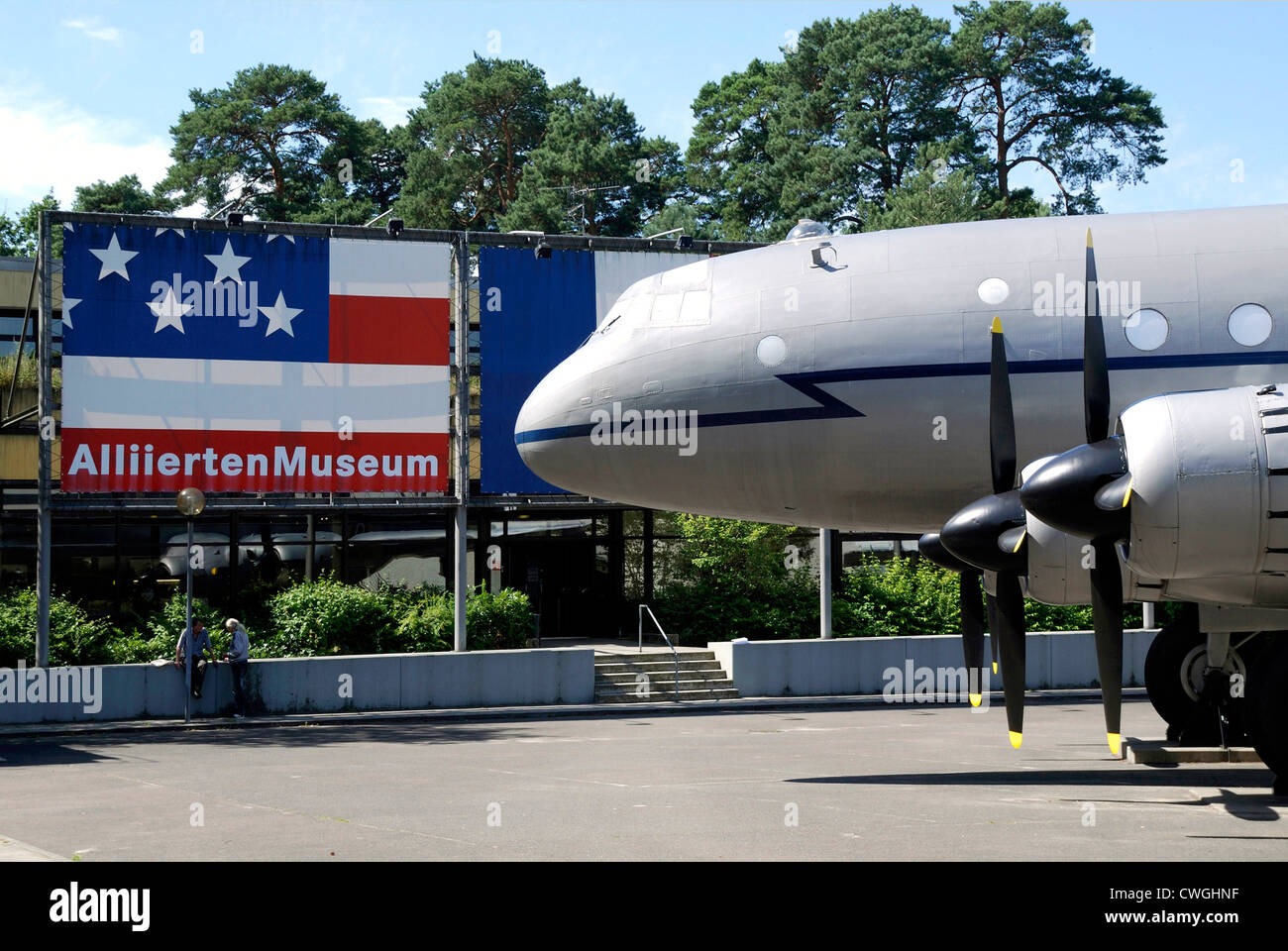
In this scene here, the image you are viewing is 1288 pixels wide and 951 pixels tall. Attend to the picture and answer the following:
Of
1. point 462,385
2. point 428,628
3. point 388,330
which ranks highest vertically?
point 388,330

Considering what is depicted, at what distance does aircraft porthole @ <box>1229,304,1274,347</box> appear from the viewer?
13773 millimetres

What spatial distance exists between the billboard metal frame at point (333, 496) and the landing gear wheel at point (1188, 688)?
1338 centimetres

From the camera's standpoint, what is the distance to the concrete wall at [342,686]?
23812 mm

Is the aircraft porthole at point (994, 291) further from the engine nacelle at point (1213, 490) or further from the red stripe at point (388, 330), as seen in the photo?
the red stripe at point (388, 330)

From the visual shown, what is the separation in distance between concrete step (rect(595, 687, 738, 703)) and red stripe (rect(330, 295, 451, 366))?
771 cm

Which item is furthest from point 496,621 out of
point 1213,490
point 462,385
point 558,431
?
point 1213,490

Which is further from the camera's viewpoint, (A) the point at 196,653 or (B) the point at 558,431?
(A) the point at 196,653

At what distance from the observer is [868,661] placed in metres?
28.2

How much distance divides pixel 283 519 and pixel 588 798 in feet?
65.9

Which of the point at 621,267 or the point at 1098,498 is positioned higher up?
the point at 621,267

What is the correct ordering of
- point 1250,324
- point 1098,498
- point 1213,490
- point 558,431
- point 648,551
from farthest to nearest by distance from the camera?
point 648,551
point 558,431
point 1250,324
point 1098,498
point 1213,490

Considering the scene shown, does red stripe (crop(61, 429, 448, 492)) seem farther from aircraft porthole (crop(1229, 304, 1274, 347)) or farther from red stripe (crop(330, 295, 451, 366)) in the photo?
aircraft porthole (crop(1229, 304, 1274, 347))

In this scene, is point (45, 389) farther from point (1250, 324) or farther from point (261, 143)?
point (261, 143)

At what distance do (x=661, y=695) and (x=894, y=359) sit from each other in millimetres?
14333
